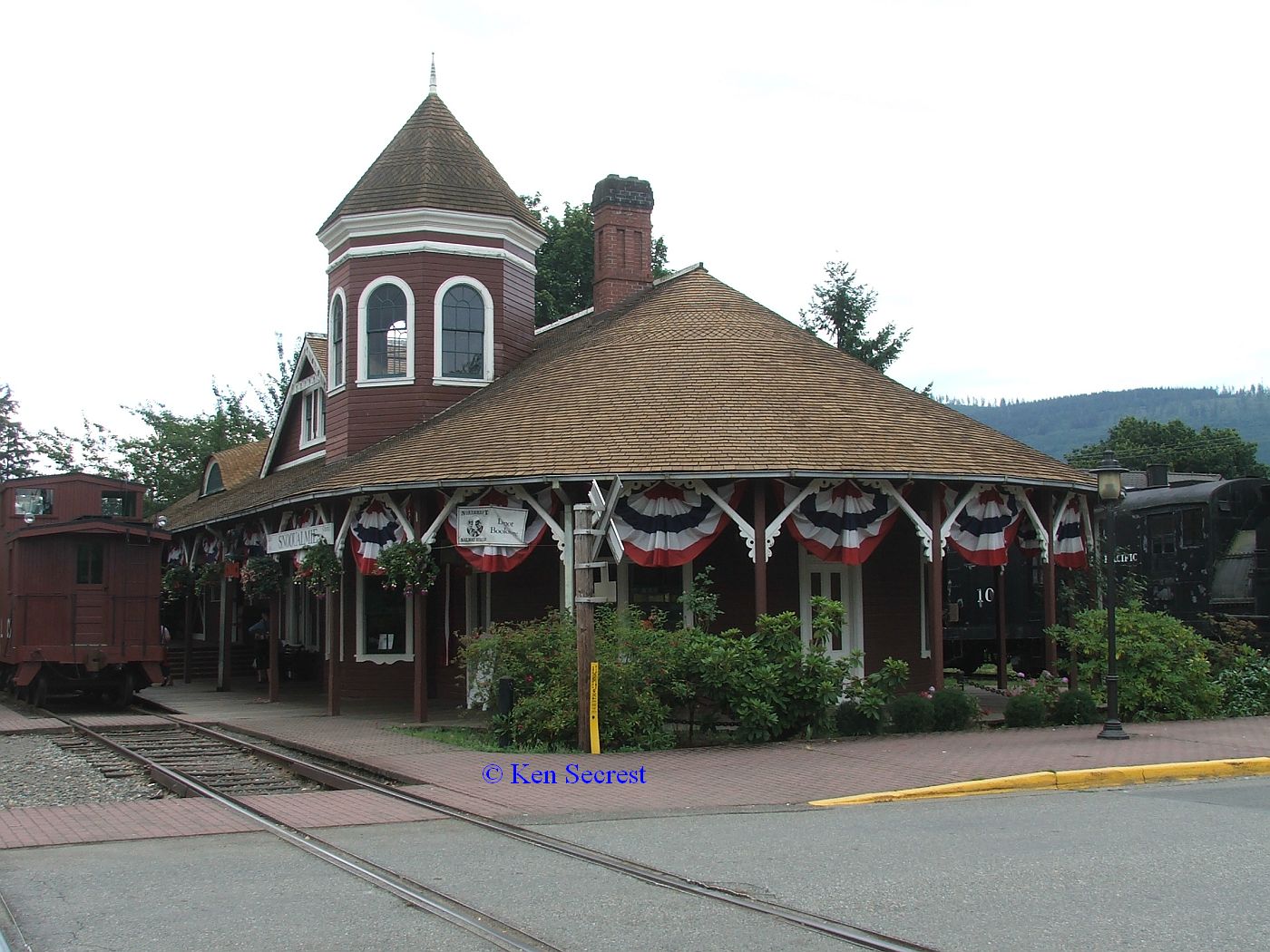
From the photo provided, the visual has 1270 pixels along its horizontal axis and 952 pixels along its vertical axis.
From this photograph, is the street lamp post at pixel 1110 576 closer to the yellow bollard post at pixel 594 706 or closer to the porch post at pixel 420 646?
the yellow bollard post at pixel 594 706

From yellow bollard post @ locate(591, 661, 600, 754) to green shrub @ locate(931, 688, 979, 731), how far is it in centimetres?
447

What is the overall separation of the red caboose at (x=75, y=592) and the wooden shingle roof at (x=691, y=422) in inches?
90.4

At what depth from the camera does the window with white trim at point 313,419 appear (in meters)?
26.6

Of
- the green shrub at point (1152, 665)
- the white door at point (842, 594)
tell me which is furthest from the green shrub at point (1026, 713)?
the white door at point (842, 594)

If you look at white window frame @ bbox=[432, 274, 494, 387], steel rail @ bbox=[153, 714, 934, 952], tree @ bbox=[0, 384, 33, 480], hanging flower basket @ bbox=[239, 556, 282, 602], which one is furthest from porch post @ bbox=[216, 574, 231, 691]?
tree @ bbox=[0, 384, 33, 480]

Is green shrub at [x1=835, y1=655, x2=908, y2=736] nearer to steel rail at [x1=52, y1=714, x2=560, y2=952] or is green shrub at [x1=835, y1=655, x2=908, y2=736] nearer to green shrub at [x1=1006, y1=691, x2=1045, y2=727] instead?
green shrub at [x1=1006, y1=691, x2=1045, y2=727]

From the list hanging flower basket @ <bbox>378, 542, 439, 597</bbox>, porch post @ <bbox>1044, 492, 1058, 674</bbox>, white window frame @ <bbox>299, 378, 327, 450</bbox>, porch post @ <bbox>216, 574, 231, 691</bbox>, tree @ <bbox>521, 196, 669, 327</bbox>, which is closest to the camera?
hanging flower basket @ <bbox>378, 542, 439, 597</bbox>

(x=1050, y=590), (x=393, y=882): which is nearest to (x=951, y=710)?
(x=1050, y=590)

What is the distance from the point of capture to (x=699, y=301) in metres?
22.5

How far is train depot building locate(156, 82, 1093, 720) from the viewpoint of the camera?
16672 mm

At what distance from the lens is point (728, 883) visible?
7.70 meters

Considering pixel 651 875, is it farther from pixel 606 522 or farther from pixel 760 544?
pixel 760 544

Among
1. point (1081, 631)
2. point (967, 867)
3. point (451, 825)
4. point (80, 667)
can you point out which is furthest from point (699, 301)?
point (967, 867)

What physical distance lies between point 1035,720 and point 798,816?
7.31m
